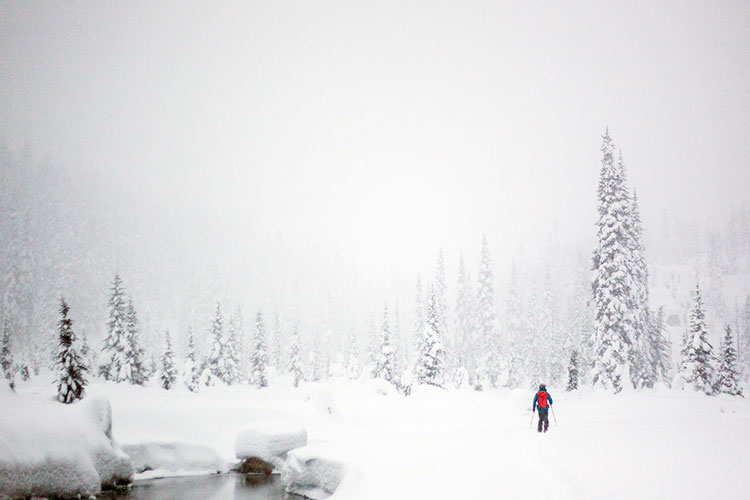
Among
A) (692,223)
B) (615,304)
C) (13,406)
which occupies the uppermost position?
(692,223)

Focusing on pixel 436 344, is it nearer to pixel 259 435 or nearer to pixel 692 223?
pixel 259 435

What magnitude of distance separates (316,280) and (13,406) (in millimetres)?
135918

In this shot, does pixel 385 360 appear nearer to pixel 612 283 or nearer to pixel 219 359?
pixel 219 359

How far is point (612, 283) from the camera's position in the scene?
28.5m

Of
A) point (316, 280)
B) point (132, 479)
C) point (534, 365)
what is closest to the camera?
point (132, 479)

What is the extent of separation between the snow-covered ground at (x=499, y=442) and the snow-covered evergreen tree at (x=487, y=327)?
2975 cm

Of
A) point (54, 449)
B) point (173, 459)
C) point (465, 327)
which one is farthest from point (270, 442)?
point (465, 327)

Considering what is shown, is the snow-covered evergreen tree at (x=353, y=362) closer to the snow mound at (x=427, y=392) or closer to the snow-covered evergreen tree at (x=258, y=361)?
the snow-covered evergreen tree at (x=258, y=361)

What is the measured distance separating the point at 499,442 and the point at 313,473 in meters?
6.56

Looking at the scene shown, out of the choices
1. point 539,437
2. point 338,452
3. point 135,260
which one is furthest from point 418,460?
point 135,260

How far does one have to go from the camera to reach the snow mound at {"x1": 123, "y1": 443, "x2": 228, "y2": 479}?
1747 centimetres

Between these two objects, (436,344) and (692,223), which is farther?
(692,223)

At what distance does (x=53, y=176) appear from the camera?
11581 cm

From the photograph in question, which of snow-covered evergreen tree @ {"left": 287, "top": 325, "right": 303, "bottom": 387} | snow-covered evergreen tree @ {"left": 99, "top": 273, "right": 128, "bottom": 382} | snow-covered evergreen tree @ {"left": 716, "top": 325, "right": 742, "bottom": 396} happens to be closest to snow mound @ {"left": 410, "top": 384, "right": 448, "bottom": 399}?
snow-covered evergreen tree @ {"left": 716, "top": 325, "right": 742, "bottom": 396}
